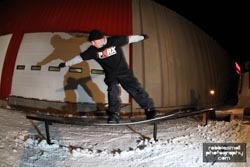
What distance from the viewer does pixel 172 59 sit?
12945 mm

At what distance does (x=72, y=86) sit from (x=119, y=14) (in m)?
3.95

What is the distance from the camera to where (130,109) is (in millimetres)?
11766

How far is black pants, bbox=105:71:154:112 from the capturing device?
6180 millimetres

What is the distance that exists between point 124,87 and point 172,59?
7.08 meters

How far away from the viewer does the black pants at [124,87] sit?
243 inches

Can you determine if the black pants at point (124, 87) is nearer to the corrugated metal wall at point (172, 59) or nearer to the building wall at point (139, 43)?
the building wall at point (139, 43)

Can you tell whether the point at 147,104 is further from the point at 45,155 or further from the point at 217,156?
the point at 45,155

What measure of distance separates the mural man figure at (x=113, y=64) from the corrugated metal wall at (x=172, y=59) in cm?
575

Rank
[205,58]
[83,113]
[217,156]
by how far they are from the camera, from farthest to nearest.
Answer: [205,58]
[83,113]
[217,156]

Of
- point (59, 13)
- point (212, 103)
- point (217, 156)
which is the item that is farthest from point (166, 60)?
point (217, 156)

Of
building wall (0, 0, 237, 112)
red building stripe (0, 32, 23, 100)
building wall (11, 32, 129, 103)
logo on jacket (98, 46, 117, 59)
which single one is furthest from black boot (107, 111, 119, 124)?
red building stripe (0, 32, 23, 100)

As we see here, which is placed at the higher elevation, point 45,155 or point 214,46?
point 214,46

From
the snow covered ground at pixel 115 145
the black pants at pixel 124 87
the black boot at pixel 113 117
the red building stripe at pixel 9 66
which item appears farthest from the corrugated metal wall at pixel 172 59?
the black boot at pixel 113 117

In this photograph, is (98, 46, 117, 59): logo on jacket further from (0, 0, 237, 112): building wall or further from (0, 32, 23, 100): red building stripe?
(0, 32, 23, 100): red building stripe
